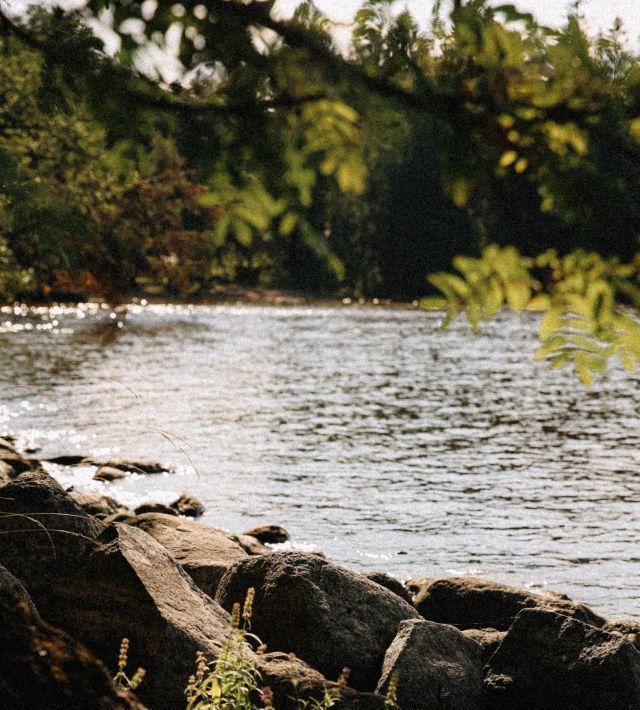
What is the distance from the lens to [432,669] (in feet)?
27.6

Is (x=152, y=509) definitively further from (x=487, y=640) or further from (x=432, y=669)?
(x=432, y=669)

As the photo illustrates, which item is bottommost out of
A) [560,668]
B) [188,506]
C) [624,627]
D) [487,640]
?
[188,506]

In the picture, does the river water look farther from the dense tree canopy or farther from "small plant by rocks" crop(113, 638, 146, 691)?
the dense tree canopy

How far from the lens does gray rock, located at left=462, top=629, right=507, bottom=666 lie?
972 cm

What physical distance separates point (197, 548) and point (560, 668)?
14.0 feet

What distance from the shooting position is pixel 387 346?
50594 millimetres

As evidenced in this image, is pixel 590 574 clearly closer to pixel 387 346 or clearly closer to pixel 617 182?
pixel 617 182

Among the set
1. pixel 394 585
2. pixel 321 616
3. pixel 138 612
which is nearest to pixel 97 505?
pixel 394 585

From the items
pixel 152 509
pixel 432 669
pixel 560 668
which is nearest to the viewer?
pixel 432 669

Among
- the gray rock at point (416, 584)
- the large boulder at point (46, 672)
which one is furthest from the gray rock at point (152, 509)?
the large boulder at point (46, 672)

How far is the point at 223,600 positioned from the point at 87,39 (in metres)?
6.08

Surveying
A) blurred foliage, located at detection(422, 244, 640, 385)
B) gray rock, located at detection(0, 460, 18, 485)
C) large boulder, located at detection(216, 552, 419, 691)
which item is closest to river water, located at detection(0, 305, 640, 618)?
gray rock, located at detection(0, 460, 18, 485)

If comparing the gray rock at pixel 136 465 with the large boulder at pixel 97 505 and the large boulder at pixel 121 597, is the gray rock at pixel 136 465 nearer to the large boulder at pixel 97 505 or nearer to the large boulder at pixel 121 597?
the large boulder at pixel 97 505

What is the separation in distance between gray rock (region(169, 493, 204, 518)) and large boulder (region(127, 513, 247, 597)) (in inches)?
198
